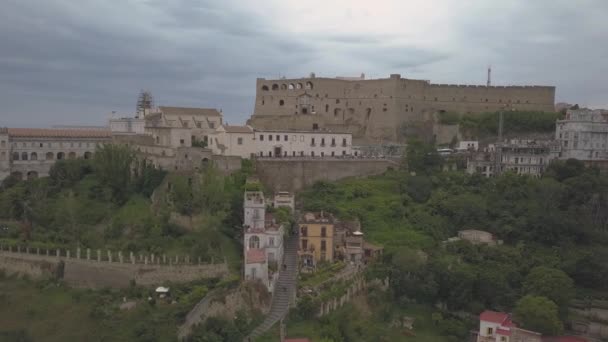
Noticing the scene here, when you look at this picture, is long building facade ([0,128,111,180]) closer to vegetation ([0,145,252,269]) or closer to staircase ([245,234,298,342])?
vegetation ([0,145,252,269])

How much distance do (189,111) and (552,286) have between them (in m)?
30.6

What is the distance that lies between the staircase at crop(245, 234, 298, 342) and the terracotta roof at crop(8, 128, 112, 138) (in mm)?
21944

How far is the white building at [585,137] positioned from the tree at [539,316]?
824 inches

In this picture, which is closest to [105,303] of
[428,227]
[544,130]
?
[428,227]

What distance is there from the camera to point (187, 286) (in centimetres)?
2817

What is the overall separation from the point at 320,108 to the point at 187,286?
28.8 meters

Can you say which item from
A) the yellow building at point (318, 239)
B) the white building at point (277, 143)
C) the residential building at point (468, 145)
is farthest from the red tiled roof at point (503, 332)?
the residential building at point (468, 145)

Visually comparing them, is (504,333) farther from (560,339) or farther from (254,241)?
(254,241)

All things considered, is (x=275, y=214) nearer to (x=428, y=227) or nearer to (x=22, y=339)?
(x=428, y=227)

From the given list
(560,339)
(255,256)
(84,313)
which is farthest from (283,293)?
(560,339)

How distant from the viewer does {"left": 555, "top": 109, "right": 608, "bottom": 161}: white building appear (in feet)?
145

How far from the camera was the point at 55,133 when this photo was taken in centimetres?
4478

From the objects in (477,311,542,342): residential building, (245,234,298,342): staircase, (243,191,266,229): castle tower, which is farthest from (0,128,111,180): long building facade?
(477,311,542,342): residential building

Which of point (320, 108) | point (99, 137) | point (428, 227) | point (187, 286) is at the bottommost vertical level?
point (187, 286)
